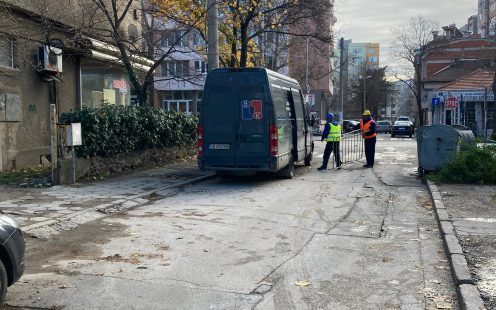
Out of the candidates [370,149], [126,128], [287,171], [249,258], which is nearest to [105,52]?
[126,128]

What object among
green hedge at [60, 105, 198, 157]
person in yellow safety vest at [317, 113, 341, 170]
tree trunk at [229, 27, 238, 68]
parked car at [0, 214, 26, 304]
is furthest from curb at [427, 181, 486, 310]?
tree trunk at [229, 27, 238, 68]

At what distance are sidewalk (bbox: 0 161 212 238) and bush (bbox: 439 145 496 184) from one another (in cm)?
619

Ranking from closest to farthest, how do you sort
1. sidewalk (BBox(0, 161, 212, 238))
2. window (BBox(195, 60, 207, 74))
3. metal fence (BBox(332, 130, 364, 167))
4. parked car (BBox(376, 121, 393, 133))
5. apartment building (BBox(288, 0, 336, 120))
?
sidewalk (BBox(0, 161, 212, 238))
metal fence (BBox(332, 130, 364, 167))
apartment building (BBox(288, 0, 336, 120))
window (BBox(195, 60, 207, 74))
parked car (BBox(376, 121, 393, 133))

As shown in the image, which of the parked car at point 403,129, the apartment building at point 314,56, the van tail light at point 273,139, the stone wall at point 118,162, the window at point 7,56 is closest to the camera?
the stone wall at point 118,162

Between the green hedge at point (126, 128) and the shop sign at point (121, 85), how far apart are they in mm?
3291

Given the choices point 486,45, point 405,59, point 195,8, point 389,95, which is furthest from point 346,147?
point 389,95

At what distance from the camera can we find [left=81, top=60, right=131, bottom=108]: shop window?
17594 millimetres

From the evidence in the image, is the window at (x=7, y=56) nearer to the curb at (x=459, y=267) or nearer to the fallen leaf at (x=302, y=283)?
the fallen leaf at (x=302, y=283)

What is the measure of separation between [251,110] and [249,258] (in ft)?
21.0

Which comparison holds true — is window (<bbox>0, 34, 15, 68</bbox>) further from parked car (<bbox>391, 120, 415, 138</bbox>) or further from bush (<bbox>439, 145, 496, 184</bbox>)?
parked car (<bbox>391, 120, 415, 138</bbox>)

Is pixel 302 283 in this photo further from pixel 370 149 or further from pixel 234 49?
pixel 234 49

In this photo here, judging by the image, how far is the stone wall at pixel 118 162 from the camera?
11758 millimetres

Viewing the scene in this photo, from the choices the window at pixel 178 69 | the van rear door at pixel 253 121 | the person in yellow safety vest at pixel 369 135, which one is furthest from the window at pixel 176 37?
the person in yellow safety vest at pixel 369 135

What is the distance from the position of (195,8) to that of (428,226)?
12746 mm
